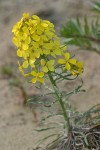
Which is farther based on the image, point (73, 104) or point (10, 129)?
point (73, 104)

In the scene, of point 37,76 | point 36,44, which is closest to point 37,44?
point 36,44

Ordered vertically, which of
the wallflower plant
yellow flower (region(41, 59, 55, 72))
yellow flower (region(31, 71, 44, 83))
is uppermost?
the wallflower plant

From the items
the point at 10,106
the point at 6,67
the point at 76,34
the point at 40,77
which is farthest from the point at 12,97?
the point at 40,77

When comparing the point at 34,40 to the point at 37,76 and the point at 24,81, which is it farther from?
the point at 24,81

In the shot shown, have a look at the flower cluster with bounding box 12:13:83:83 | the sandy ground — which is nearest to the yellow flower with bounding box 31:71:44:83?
the flower cluster with bounding box 12:13:83:83

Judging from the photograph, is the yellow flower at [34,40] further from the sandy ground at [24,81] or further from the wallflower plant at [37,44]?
the sandy ground at [24,81]

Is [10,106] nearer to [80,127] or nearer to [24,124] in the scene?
[24,124]

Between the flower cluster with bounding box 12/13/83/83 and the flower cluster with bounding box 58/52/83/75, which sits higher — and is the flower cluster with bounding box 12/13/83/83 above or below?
above

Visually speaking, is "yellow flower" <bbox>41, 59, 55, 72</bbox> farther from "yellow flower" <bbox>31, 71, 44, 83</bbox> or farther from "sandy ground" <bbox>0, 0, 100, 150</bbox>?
"sandy ground" <bbox>0, 0, 100, 150</bbox>
